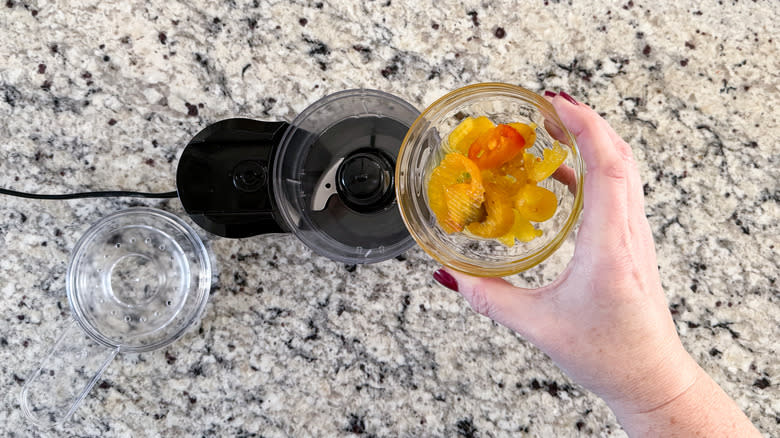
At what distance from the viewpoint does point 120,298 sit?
82 centimetres

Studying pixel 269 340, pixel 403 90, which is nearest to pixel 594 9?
pixel 403 90

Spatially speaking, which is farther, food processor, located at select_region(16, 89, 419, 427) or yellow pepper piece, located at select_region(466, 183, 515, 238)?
food processor, located at select_region(16, 89, 419, 427)

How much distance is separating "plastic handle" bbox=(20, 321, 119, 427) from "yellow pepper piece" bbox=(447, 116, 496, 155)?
22.2 inches

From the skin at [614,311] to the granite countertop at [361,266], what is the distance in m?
0.17

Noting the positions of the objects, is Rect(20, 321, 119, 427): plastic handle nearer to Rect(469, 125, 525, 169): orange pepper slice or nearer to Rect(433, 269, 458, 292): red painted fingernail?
Rect(433, 269, 458, 292): red painted fingernail

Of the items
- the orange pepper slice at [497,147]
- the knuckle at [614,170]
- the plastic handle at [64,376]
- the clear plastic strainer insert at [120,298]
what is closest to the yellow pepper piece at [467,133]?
the orange pepper slice at [497,147]

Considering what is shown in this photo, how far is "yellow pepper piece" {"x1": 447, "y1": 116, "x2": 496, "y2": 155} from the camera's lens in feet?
2.01

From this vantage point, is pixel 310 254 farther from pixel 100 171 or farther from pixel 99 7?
pixel 99 7

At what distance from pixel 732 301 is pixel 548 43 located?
1.53ft

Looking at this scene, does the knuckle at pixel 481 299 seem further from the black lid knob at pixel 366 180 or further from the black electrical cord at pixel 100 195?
the black electrical cord at pixel 100 195

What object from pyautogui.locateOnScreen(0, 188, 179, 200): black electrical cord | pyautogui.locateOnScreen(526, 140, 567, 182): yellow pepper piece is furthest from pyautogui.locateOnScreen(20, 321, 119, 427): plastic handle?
pyautogui.locateOnScreen(526, 140, 567, 182): yellow pepper piece

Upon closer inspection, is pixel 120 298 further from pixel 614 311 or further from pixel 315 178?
pixel 614 311

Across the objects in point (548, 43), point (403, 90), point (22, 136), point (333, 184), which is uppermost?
point (548, 43)

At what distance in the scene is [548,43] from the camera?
0.82 metres
